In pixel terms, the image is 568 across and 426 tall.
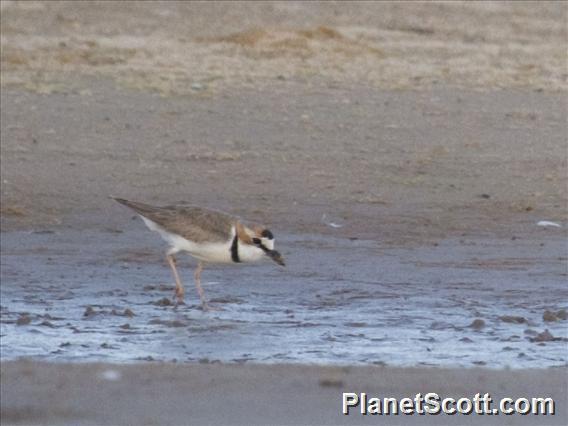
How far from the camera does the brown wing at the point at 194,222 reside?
9.37 metres

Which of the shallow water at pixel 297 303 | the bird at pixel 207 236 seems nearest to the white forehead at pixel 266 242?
the bird at pixel 207 236

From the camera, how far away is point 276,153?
13.8 metres

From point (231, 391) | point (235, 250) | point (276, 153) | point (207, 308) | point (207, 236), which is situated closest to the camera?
point (231, 391)

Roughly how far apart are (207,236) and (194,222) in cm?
14

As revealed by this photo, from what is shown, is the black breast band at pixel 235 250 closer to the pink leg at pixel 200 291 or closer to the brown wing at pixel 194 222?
the brown wing at pixel 194 222

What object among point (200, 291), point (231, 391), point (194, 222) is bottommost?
point (231, 391)

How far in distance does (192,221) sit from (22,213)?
2.79m

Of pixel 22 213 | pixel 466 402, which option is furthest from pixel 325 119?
pixel 466 402

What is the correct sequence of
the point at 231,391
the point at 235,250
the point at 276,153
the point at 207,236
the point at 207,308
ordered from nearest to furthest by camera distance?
the point at 231,391 → the point at 207,308 → the point at 235,250 → the point at 207,236 → the point at 276,153

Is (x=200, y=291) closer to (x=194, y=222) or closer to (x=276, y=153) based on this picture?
(x=194, y=222)

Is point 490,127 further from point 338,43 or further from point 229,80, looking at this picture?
point 338,43

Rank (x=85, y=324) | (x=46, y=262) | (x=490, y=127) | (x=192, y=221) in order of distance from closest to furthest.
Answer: (x=85, y=324) → (x=192, y=221) → (x=46, y=262) → (x=490, y=127)

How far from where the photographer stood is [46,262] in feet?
34.3

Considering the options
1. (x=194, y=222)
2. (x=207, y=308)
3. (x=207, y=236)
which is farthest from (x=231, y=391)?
(x=194, y=222)
